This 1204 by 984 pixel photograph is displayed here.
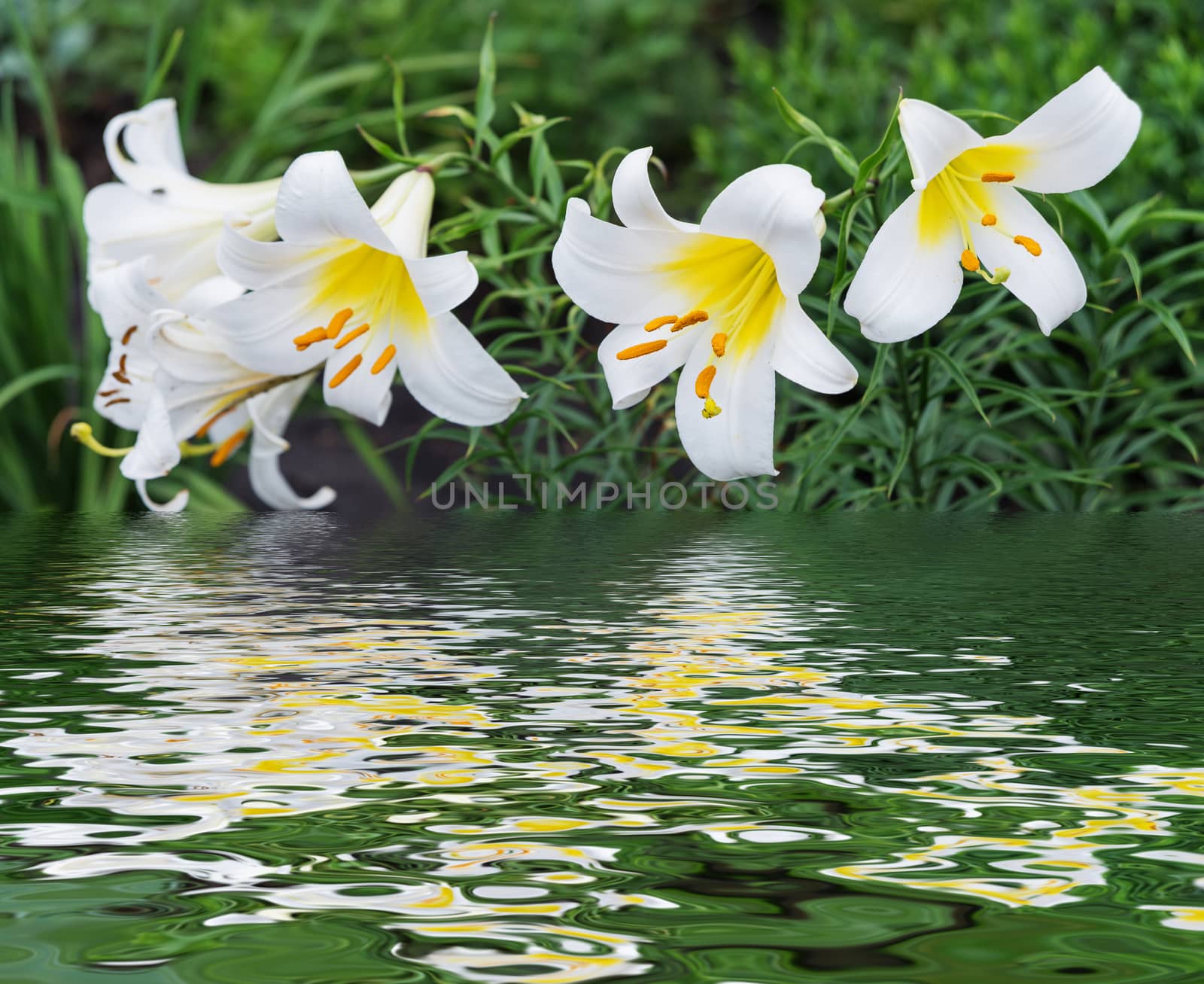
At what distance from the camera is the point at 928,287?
45.0 inches

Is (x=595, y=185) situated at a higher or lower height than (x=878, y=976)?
higher

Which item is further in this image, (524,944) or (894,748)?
(894,748)

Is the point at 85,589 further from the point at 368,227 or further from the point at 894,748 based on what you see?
the point at 894,748

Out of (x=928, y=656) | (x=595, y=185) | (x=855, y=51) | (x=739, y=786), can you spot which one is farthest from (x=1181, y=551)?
(x=855, y=51)

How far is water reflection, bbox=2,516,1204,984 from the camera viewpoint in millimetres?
419

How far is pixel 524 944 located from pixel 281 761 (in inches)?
9.5

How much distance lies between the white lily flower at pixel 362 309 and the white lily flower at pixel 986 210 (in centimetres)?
39

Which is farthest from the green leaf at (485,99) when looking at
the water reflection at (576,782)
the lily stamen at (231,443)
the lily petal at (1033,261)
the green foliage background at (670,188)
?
the water reflection at (576,782)

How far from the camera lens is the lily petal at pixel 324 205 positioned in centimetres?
128

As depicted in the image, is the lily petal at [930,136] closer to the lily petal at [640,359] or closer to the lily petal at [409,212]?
the lily petal at [640,359]

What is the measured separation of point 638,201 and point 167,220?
0.66 meters

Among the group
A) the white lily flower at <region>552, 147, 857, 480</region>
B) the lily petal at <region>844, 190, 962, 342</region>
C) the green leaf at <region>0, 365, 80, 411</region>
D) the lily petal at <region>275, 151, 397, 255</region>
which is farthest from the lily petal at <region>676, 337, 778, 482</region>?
the green leaf at <region>0, 365, 80, 411</region>

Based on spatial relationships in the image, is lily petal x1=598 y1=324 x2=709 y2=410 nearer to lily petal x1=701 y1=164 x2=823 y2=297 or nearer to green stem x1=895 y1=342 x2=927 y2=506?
lily petal x1=701 y1=164 x2=823 y2=297

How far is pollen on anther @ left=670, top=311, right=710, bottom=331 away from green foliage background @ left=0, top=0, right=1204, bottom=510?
11cm
